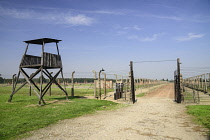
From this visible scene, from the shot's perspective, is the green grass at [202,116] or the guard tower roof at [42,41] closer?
the green grass at [202,116]

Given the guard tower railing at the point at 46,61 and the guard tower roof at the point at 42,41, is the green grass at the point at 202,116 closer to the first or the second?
the guard tower railing at the point at 46,61

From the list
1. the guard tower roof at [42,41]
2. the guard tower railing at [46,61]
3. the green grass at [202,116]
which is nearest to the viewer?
the green grass at [202,116]

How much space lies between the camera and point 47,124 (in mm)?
7859

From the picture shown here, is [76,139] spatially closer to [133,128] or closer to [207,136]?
[133,128]

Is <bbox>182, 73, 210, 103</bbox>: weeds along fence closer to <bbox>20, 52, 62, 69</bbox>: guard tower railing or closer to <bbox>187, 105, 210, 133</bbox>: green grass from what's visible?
<bbox>187, 105, 210, 133</bbox>: green grass

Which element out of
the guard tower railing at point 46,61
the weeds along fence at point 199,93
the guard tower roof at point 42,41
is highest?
the guard tower roof at point 42,41

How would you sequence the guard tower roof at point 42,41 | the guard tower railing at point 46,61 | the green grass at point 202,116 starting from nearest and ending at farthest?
the green grass at point 202,116, the guard tower railing at point 46,61, the guard tower roof at point 42,41

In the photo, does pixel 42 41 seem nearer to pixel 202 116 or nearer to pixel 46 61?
pixel 46 61

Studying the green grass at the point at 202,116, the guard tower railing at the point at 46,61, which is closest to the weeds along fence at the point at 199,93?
the green grass at the point at 202,116

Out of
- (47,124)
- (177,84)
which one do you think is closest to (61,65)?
(47,124)

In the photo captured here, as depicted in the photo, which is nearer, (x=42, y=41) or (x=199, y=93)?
(x=42, y=41)

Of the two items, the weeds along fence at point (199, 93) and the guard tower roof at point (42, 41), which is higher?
the guard tower roof at point (42, 41)

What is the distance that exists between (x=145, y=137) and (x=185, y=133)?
5.90 feet

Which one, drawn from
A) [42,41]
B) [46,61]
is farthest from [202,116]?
[42,41]
